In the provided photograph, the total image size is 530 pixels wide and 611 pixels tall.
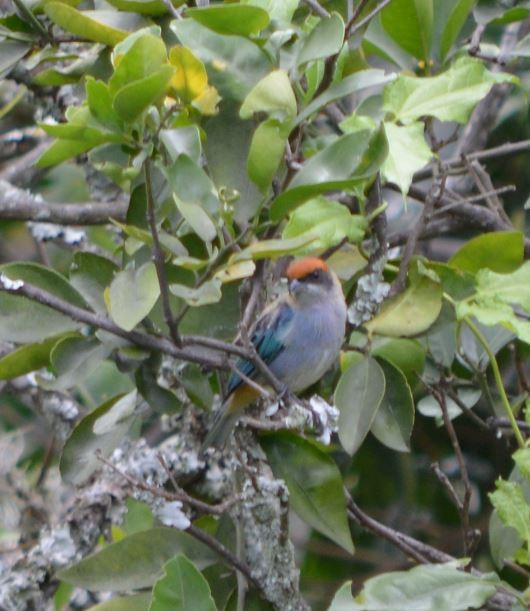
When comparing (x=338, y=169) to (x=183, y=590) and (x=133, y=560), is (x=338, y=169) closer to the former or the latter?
(x=183, y=590)

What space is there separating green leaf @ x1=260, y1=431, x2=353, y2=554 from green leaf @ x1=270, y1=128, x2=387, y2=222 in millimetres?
533

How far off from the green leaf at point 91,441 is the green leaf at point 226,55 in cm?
67

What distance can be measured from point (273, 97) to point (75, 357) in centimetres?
63

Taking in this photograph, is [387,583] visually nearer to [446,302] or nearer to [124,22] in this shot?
[446,302]

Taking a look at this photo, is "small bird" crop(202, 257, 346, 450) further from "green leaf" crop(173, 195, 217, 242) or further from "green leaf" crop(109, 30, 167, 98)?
"green leaf" crop(109, 30, 167, 98)

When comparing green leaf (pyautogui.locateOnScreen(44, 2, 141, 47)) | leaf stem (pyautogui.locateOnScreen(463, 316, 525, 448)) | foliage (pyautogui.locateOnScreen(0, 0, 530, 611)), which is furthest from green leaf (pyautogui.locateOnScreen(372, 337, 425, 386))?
green leaf (pyautogui.locateOnScreen(44, 2, 141, 47))

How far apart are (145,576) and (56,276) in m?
0.64

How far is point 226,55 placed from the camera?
2.11 meters

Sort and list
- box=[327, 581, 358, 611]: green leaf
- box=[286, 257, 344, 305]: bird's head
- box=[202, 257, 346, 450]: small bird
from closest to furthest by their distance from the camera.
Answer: box=[327, 581, 358, 611]: green leaf, box=[202, 257, 346, 450]: small bird, box=[286, 257, 344, 305]: bird's head

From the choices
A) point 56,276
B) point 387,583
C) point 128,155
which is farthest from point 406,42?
point 387,583

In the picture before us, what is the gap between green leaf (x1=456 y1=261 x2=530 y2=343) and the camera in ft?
6.86

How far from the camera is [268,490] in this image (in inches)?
86.4

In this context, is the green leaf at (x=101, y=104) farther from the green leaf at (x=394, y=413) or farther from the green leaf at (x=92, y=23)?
the green leaf at (x=394, y=413)

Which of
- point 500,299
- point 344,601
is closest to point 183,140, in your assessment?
point 500,299
